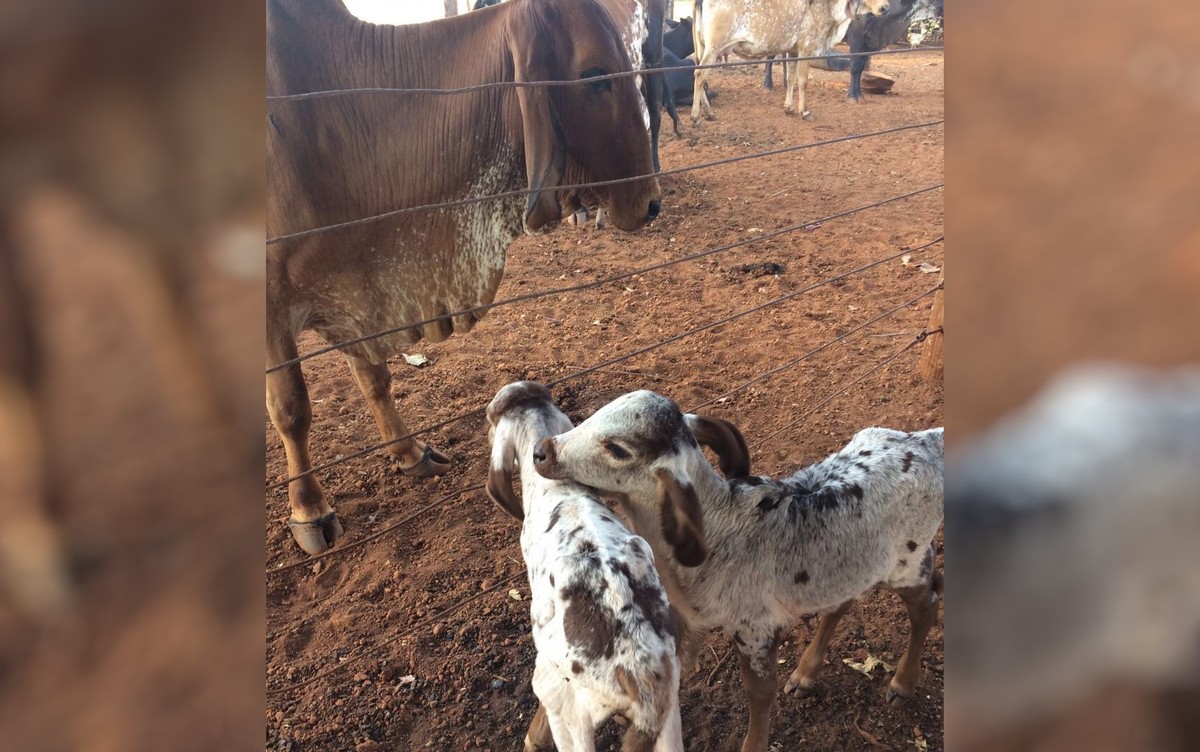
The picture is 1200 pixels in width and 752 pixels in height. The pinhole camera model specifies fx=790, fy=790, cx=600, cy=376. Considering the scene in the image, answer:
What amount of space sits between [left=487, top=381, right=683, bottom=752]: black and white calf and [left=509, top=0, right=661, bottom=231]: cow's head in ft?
4.70

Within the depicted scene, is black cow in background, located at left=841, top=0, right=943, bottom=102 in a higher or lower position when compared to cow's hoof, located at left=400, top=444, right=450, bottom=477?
higher

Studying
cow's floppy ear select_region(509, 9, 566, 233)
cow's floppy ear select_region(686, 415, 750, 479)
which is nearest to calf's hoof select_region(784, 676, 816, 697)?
cow's floppy ear select_region(686, 415, 750, 479)

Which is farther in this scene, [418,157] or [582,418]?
[582,418]

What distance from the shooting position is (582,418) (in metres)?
4.45

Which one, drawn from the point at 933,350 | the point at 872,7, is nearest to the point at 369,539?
the point at 933,350

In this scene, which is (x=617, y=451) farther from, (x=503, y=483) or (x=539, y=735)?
(x=539, y=735)

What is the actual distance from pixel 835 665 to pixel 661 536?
987 millimetres

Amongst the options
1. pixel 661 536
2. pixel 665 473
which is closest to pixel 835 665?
pixel 661 536

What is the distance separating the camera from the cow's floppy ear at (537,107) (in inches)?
119

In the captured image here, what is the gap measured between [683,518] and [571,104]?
1788 mm

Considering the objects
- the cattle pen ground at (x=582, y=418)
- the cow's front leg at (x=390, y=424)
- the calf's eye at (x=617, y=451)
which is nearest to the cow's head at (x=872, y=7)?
the cattle pen ground at (x=582, y=418)

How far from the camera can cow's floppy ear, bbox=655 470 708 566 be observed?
2207mm
